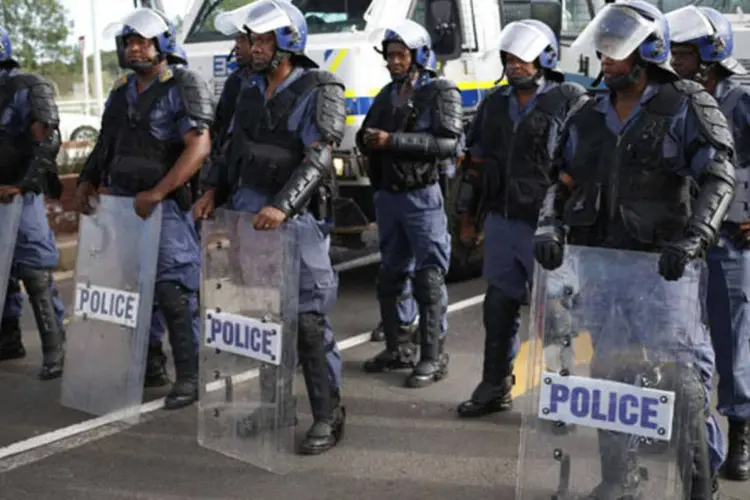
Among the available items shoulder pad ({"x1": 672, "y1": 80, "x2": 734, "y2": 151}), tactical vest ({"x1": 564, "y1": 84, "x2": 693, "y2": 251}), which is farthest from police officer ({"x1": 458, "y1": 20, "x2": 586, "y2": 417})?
shoulder pad ({"x1": 672, "y1": 80, "x2": 734, "y2": 151})

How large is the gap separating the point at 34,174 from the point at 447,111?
7.15ft

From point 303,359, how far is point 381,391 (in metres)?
1.09

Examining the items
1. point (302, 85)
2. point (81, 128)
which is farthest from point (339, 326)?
point (81, 128)

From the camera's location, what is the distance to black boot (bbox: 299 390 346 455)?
196 inches

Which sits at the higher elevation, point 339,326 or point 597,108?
point 597,108

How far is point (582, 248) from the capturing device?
12.7 feet

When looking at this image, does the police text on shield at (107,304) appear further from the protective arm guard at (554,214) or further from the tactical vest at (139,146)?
the protective arm guard at (554,214)

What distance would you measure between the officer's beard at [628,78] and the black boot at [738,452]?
5.25 ft

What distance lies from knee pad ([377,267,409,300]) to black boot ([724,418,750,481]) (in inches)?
82.3

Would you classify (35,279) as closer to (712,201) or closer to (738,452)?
(738,452)

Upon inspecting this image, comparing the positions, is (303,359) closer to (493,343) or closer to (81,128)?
(493,343)

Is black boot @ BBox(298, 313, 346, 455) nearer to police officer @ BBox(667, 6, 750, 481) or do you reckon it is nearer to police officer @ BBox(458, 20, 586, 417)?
police officer @ BBox(458, 20, 586, 417)

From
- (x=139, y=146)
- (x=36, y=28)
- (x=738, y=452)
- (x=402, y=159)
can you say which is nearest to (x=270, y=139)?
(x=139, y=146)

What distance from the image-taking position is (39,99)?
6.06 metres
